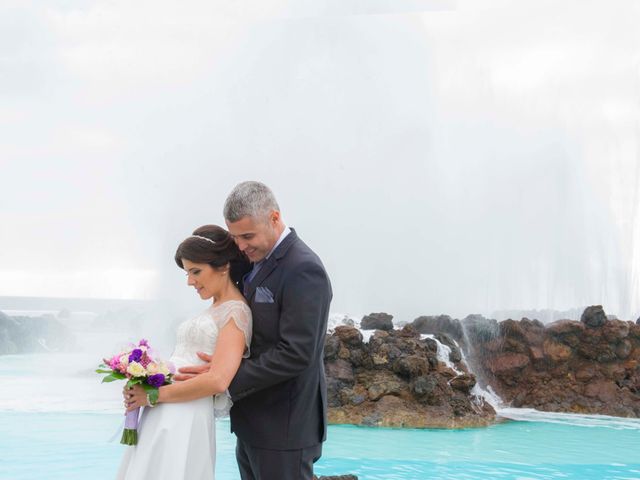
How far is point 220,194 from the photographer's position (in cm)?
2264

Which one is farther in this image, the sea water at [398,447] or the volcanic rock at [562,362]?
the volcanic rock at [562,362]

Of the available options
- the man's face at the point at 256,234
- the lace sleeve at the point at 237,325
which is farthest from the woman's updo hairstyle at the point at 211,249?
the lace sleeve at the point at 237,325

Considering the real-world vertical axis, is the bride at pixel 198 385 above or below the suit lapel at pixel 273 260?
below

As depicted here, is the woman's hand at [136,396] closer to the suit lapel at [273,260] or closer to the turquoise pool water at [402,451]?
the suit lapel at [273,260]

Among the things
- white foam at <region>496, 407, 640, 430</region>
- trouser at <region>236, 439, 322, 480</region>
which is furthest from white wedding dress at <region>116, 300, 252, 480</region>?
white foam at <region>496, 407, 640, 430</region>

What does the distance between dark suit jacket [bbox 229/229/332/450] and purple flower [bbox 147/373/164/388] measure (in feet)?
0.95

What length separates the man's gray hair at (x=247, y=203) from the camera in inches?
121

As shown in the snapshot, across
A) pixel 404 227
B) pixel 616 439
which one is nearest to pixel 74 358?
pixel 404 227

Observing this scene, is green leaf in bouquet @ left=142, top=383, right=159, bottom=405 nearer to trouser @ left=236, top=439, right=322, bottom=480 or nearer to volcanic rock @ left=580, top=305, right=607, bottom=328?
trouser @ left=236, top=439, right=322, bottom=480

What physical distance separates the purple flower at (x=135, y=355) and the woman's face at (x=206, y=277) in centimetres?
36

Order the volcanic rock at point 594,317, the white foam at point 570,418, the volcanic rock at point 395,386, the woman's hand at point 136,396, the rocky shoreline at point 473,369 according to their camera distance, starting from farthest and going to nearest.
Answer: the volcanic rock at point 594,317 < the white foam at point 570,418 < the rocky shoreline at point 473,369 < the volcanic rock at point 395,386 < the woman's hand at point 136,396

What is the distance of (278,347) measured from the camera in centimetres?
305

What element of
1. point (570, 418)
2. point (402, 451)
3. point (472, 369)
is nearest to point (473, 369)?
point (472, 369)

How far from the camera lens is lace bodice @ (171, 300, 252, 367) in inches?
127
